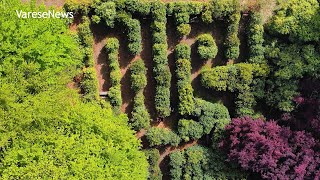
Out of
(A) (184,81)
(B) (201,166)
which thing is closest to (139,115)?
(A) (184,81)

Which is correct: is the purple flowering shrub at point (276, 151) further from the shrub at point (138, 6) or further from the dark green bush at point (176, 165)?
the shrub at point (138, 6)

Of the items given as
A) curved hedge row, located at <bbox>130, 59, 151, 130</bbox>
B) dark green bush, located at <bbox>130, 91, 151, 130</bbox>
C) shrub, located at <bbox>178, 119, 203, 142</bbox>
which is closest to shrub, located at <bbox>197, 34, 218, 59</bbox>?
curved hedge row, located at <bbox>130, 59, 151, 130</bbox>

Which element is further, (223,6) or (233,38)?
(233,38)

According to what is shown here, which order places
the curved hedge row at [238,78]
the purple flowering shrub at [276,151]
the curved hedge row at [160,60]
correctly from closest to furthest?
the purple flowering shrub at [276,151], the curved hedge row at [160,60], the curved hedge row at [238,78]

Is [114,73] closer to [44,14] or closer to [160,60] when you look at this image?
[160,60]

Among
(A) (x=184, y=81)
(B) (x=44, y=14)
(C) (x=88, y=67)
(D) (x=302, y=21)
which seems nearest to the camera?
(B) (x=44, y=14)

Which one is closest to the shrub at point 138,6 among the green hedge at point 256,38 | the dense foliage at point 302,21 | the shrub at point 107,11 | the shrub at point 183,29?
the shrub at point 107,11
